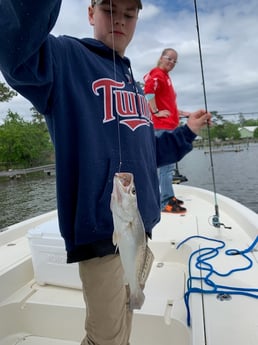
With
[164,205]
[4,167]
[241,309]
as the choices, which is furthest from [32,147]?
[241,309]

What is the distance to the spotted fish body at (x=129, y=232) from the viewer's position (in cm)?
86

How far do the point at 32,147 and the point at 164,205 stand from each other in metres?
34.4

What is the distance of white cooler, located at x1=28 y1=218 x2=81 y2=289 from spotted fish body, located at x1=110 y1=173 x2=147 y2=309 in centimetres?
Result: 110

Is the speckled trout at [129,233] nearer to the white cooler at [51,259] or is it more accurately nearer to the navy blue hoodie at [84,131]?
the navy blue hoodie at [84,131]

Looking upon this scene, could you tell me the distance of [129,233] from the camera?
936mm

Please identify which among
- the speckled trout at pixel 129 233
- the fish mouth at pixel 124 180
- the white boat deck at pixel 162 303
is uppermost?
the fish mouth at pixel 124 180

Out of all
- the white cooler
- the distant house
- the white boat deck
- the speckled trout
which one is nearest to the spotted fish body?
the speckled trout

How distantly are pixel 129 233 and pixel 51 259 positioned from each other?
133cm

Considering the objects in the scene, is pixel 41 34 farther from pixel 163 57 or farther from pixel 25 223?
pixel 163 57

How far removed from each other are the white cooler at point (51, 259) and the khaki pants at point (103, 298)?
88cm

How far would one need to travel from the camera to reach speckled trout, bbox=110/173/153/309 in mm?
862

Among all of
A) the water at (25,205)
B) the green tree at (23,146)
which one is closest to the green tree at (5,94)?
the water at (25,205)

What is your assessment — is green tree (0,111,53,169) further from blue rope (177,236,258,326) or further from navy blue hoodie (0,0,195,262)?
navy blue hoodie (0,0,195,262)

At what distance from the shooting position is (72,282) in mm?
2115
